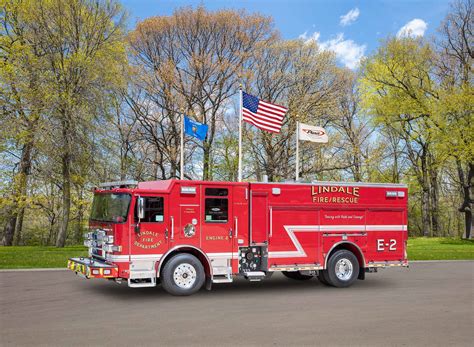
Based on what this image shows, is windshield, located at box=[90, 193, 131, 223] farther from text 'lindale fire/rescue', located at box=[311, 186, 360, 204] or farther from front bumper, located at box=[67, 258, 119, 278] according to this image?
text 'lindale fire/rescue', located at box=[311, 186, 360, 204]

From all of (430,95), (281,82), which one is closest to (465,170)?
(430,95)

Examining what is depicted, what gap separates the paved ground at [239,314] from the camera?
26.5ft

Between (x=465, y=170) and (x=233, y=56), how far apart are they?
2620cm

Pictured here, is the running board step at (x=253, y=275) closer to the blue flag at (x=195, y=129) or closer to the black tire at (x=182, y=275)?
the black tire at (x=182, y=275)

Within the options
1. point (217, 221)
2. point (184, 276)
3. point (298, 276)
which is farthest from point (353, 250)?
point (184, 276)

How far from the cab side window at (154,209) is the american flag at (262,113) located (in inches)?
309

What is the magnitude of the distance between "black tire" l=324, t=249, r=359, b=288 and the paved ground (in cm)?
30

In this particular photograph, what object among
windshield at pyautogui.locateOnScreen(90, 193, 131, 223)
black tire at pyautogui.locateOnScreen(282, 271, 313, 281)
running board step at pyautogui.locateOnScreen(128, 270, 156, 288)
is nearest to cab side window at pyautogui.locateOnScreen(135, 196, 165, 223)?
windshield at pyautogui.locateOnScreen(90, 193, 131, 223)

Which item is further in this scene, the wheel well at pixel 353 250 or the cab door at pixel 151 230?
the wheel well at pixel 353 250

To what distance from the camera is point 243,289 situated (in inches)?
538

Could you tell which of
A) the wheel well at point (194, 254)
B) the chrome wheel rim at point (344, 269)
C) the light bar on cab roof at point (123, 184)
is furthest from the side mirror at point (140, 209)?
the chrome wheel rim at point (344, 269)

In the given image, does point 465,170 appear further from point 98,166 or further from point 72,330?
point 72,330

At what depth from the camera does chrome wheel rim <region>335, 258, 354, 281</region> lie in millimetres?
14242

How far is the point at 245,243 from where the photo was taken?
13109 mm
